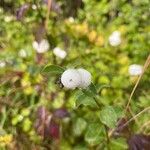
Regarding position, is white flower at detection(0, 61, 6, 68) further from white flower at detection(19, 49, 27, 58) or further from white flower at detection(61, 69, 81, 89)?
white flower at detection(61, 69, 81, 89)

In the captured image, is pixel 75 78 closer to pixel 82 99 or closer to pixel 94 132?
pixel 82 99

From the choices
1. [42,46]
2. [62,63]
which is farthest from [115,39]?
[42,46]

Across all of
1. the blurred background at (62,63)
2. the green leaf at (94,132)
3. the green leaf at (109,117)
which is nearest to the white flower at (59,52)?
the blurred background at (62,63)

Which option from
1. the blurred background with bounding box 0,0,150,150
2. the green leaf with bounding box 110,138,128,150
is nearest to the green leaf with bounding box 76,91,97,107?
the green leaf with bounding box 110,138,128,150

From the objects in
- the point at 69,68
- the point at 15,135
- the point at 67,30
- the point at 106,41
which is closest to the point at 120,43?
the point at 106,41

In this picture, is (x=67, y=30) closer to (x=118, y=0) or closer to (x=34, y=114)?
(x=118, y=0)

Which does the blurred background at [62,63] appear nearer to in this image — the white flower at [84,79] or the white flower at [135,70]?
the white flower at [135,70]
